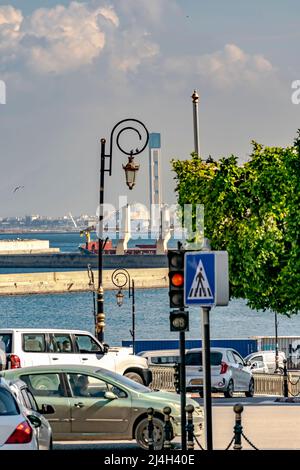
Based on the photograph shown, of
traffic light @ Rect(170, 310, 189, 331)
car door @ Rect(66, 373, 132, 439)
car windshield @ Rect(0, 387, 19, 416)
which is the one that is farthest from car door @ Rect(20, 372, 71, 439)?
car windshield @ Rect(0, 387, 19, 416)

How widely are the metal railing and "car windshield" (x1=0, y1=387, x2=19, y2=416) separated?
22.4 meters

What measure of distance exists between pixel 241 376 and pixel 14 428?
21.6 meters

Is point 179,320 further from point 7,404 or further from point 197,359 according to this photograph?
point 197,359

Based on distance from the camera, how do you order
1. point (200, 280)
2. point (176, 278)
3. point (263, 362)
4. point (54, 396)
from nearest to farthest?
point (200, 280) < point (176, 278) < point (54, 396) < point (263, 362)

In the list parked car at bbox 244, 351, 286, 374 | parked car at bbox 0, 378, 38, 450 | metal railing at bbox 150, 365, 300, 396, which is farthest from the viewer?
parked car at bbox 244, 351, 286, 374

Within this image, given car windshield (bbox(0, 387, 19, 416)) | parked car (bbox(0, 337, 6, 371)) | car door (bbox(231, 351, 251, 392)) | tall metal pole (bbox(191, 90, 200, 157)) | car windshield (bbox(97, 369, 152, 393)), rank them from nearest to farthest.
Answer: car windshield (bbox(0, 387, 19, 416)) → car windshield (bbox(97, 369, 152, 393)) → parked car (bbox(0, 337, 6, 371)) → car door (bbox(231, 351, 251, 392)) → tall metal pole (bbox(191, 90, 200, 157))

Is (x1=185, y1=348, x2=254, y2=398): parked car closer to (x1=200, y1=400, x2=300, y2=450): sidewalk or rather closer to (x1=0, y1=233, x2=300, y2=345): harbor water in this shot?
(x1=200, y1=400, x2=300, y2=450): sidewalk

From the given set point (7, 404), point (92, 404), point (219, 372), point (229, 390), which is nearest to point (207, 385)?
point (7, 404)

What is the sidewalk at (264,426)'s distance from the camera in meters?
22.6

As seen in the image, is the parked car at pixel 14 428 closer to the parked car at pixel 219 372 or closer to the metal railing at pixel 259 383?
the parked car at pixel 219 372

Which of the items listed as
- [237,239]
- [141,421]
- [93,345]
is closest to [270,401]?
[93,345]

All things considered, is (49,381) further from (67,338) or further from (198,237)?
(198,237)

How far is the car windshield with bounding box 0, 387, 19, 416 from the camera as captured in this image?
51.7 ft

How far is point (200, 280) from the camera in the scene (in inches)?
741
